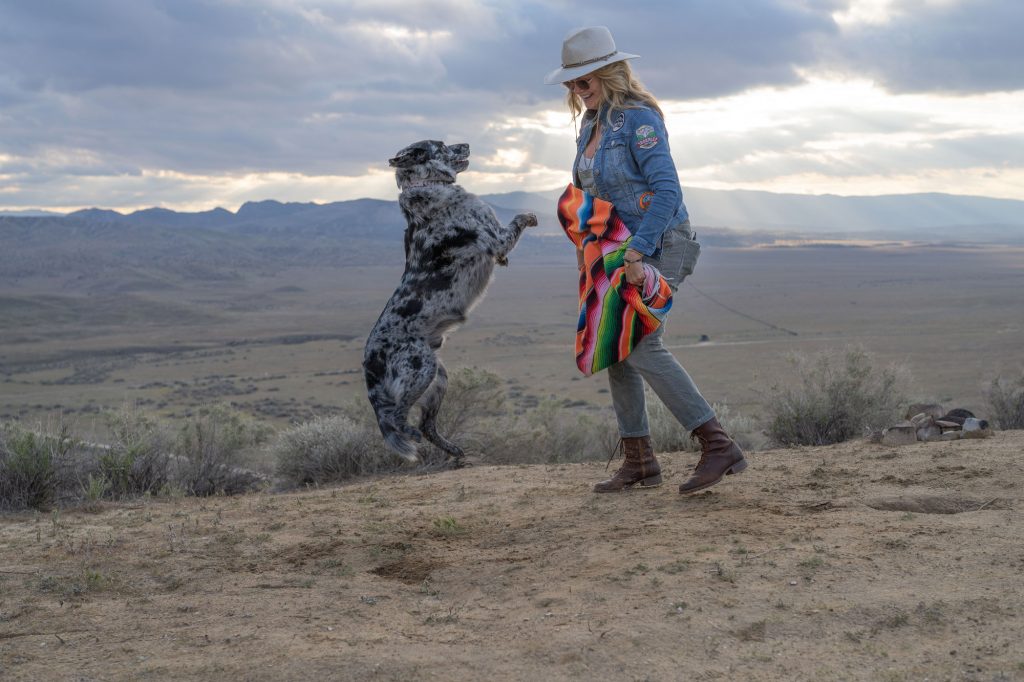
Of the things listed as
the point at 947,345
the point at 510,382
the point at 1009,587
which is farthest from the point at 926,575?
the point at 947,345

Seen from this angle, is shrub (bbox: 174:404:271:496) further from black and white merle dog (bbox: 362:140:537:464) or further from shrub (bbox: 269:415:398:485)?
black and white merle dog (bbox: 362:140:537:464)

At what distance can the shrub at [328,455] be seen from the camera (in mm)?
9539

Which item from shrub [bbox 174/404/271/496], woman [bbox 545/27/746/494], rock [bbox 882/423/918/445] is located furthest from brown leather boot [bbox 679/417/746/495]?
shrub [bbox 174/404/271/496]

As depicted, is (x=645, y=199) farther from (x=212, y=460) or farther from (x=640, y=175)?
(x=212, y=460)

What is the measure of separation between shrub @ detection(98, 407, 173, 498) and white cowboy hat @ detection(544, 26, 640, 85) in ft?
15.1

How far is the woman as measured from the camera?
4.80 m

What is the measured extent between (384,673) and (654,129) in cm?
293

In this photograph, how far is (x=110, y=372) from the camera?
143 ft

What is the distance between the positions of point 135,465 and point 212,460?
904mm

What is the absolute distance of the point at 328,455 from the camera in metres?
9.55

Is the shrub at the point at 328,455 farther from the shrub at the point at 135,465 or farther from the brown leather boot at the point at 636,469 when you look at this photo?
the brown leather boot at the point at 636,469

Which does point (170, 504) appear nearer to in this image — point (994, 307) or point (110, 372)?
point (110, 372)

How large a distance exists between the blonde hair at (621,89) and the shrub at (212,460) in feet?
16.4

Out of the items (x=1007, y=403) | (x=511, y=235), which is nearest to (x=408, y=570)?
(x=511, y=235)
